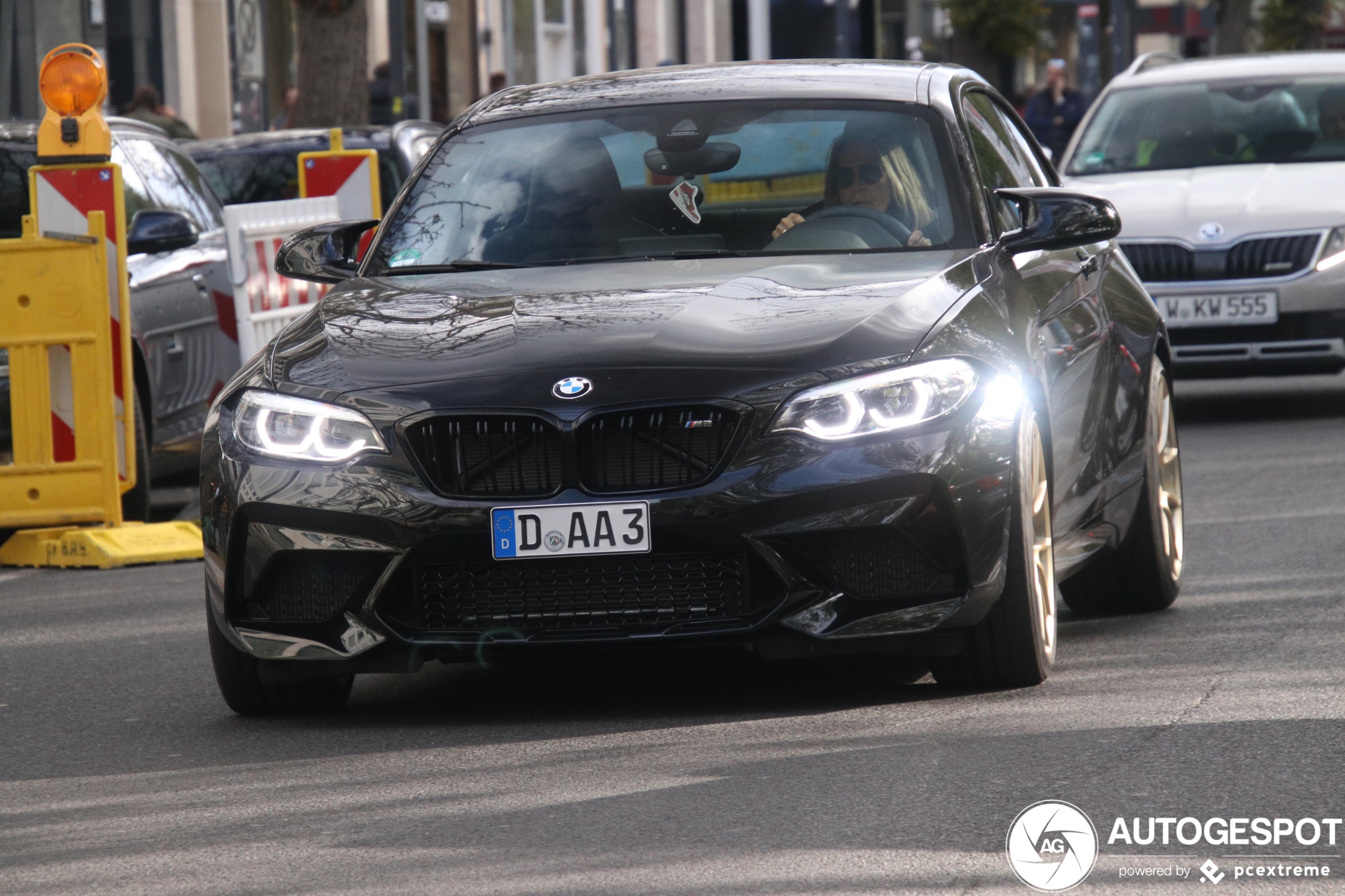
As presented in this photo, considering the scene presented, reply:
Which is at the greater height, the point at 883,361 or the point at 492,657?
the point at 883,361

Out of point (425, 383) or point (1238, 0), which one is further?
point (1238, 0)

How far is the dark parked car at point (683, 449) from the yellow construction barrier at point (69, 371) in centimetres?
321

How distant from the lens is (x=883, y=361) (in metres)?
5.64

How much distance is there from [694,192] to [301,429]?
58.2 inches

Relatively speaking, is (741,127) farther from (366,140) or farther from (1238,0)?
(1238,0)

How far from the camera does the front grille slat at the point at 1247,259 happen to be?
1278 cm

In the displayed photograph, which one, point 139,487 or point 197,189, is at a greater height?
point 197,189

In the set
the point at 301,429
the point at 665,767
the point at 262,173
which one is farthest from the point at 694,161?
the point at 262,173

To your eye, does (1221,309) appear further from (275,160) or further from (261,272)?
(275,160)

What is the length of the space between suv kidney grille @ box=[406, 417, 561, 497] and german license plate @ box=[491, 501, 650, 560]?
53mm

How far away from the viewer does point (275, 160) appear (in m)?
15.0

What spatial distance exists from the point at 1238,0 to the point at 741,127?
1492 inches

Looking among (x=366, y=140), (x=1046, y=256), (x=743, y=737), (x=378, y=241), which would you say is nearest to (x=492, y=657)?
(x=743, y=737)

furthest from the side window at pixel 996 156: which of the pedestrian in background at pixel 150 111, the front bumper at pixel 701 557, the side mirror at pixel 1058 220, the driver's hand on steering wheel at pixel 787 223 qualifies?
the pedestrian in background at pixel 150 111
